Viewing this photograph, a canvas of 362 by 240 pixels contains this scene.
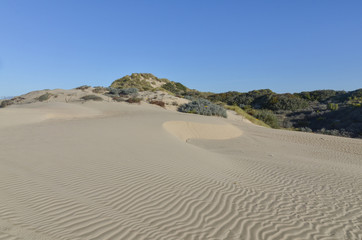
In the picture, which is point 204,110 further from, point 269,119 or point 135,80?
point 135,80

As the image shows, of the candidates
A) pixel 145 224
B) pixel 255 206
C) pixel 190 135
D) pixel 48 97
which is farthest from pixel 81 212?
pixel 48 97

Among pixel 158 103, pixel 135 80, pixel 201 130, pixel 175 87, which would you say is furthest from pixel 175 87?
pixel 201 130

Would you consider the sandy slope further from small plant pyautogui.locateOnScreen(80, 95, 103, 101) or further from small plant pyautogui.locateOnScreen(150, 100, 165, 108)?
small plant pyautogui.locateOnScreen(150, 100, 165, 108)

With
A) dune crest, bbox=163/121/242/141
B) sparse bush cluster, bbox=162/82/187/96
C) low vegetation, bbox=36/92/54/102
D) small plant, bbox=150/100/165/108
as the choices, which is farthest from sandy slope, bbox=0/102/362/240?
sparse bush cluster, bbox=162/82/187/96

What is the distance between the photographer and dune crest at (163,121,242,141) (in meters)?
12.3

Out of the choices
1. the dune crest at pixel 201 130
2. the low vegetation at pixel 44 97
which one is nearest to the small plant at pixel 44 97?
the low vegetation at pixel 44 97

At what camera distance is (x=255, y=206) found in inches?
158

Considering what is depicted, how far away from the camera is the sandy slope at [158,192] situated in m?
3.10

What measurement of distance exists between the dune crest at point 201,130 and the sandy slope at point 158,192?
11.2ft

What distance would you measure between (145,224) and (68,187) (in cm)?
196

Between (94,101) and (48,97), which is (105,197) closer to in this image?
(94,101)

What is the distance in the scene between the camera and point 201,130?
13031 millimetres

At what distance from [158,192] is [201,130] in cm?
897

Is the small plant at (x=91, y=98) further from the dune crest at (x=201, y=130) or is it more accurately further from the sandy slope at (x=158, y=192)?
the sandy slope at (x=158, y=192)
